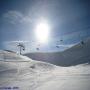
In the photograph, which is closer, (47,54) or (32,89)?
(32,89)

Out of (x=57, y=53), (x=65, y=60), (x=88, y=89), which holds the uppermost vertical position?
(x=57, y=53)

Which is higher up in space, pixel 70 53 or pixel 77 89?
pixel 70 53

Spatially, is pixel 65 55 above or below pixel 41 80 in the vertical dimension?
above

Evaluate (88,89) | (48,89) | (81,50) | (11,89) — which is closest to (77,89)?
(88,89)

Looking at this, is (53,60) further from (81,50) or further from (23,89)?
(23,89)

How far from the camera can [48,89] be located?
12688 millimetres

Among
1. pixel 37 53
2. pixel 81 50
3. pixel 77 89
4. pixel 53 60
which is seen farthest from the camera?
pixel 37 53

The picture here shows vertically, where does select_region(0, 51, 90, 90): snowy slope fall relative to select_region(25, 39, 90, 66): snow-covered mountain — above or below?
below

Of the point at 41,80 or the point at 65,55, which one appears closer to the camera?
the point at 41,80

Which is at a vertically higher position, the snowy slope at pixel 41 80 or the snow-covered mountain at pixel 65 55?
the snow-covered mountain at pixel 65 55

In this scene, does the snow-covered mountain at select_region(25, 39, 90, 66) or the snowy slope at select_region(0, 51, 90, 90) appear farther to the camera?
the snow-covered mountain at select_region(25, 39, 90, 66)

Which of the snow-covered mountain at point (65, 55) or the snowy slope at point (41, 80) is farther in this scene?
the snow-covered mountain at point (65, 55)

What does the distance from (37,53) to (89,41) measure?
55.2 m

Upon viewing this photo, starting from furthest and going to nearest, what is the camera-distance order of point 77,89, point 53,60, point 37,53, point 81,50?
point 37,53 → point 53,60 → point 81,50 → point 77,89
